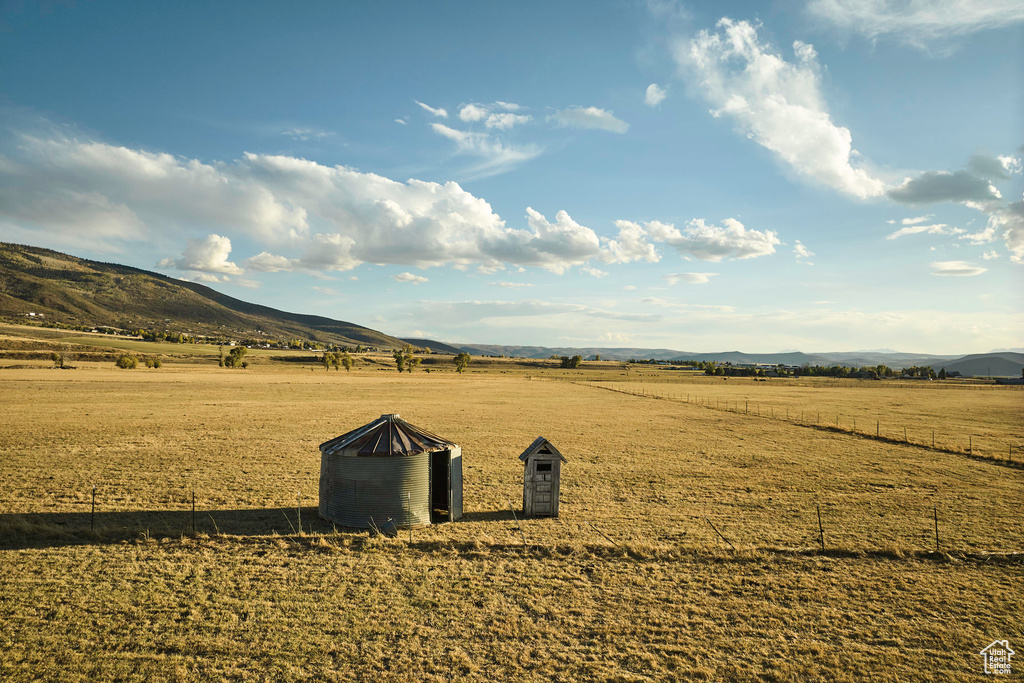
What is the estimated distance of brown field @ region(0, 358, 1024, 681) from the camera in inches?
380

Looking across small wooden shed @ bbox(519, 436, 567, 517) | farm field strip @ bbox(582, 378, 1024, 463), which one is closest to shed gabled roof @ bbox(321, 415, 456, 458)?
small wooden shed @ bbox(519, 436, 567, 517)

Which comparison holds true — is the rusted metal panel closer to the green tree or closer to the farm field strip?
the farm field strip

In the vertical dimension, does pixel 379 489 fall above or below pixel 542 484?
above

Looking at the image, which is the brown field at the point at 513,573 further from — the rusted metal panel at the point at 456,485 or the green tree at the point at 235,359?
the green tree at the point at 235,359

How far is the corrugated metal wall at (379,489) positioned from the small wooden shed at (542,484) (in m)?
3.82

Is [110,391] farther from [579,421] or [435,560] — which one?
[435,560]

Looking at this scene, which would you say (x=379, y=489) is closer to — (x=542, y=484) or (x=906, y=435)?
(x=542, y=484)

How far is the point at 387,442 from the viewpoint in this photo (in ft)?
53.7

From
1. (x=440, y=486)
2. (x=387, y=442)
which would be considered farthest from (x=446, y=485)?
(x=387, y=442)

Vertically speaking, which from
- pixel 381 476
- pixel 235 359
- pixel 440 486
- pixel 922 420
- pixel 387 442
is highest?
pixel 387 442

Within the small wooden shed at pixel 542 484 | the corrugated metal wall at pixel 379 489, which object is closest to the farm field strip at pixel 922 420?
the small wooden shed at pixel 542 484

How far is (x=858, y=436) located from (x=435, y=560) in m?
39.4

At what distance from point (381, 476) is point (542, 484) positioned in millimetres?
5902

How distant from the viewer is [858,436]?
39656 mm
